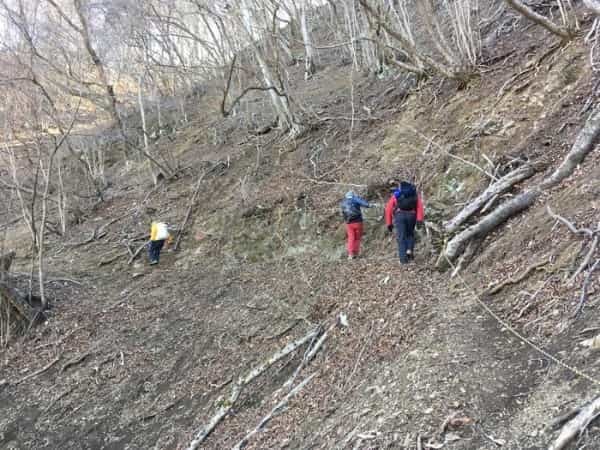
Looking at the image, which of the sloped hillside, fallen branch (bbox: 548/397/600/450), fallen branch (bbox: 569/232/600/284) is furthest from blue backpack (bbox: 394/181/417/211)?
fallen branch (bbox: 548/397/600/450)

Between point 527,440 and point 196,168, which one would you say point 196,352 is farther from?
point 196,168

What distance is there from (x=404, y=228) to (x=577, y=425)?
5093 millimetres

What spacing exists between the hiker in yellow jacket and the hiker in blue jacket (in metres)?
5.28

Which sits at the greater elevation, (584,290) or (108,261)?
(108,261)

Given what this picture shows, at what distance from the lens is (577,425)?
3.03 metres

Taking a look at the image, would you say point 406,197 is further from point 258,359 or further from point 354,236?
point 258,359

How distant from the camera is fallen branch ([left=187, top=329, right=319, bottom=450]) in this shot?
655 cm

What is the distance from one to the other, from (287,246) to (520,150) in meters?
5.56

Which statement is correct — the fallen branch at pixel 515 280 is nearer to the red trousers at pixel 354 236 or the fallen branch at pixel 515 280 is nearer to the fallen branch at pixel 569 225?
the fallen branch at pixel 569 225

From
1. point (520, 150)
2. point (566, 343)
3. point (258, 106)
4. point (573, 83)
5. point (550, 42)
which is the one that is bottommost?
point (566, 343)

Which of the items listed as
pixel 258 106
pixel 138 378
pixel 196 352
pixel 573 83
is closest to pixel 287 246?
pixel 196 352

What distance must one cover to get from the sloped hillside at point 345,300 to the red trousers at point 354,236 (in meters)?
0.25

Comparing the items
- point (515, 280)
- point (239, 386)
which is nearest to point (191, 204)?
point (239, 386)

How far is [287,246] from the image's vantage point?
11266 mm
